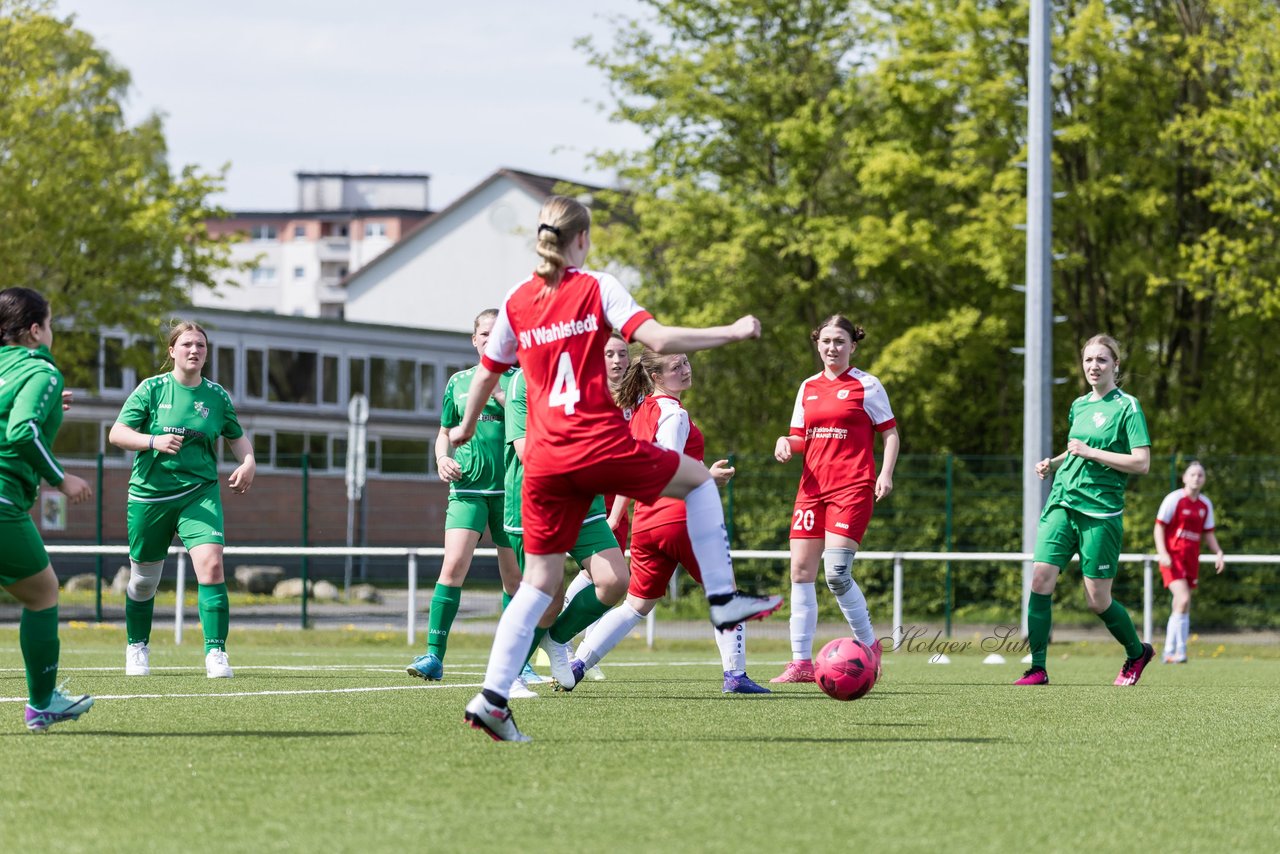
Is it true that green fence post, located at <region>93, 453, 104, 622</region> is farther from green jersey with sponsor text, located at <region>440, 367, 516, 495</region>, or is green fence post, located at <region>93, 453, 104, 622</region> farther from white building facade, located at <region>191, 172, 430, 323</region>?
white building facade, located at <region>191, 172, 430, 323</region>

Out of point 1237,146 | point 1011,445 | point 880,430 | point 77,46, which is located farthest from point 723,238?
point 880,430

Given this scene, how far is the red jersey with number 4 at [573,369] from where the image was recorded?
6.05 metres

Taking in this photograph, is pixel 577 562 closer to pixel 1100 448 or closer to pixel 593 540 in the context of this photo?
pixel 593 540

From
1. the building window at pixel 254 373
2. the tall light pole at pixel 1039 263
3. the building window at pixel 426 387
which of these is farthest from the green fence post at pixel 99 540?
the building window at pixel 426 387

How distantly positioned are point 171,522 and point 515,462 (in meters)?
2.24

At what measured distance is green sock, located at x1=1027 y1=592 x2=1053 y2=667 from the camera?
1064cm

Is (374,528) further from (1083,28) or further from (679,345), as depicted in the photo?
(679,345)

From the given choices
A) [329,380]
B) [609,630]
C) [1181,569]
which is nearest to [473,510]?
[609,630]

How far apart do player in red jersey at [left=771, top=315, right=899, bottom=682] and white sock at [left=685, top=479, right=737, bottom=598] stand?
3.65 m

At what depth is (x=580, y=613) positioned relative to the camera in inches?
349

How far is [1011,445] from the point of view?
95.7 feet

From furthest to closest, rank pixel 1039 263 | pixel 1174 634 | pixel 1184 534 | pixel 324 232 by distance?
1. pixel 324 232
2. pixel 1039 263
3. pixel 1184 534
4. pixel 1174 634

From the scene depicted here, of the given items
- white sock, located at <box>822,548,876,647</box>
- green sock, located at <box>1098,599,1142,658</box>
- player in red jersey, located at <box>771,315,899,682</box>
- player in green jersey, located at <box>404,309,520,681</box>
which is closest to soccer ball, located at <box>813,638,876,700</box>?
white sock, located at <box>822,548,876,647</box>

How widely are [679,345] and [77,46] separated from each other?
24712 mm
